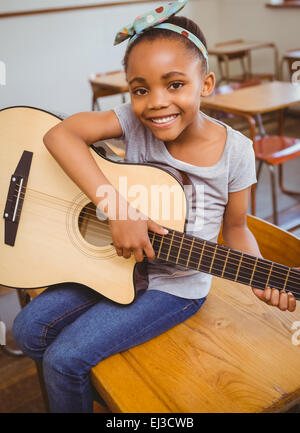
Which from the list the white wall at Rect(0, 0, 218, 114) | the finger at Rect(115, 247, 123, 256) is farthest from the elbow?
the white wall at Rect(0, 0, 218, 114)

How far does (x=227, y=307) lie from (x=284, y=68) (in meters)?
4.64

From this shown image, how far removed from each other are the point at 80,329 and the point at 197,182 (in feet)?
1.43

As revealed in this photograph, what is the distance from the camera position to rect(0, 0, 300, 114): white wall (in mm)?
4164

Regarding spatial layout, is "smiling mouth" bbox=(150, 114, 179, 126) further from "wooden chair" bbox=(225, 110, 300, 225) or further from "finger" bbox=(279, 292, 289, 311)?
"wooden chair" bbox=(225, 110, 300, 225)

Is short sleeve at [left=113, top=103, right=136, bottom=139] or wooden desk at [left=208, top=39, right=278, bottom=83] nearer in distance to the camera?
short sleeve at [left=113, top=103, right=136, bottom=139]

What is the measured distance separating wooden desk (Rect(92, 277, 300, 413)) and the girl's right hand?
21 centimetres

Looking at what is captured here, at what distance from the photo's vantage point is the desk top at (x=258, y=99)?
243 cm

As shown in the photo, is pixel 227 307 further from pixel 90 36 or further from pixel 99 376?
pixel 90 36

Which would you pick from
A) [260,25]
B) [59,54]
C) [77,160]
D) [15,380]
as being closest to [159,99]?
[77,160]

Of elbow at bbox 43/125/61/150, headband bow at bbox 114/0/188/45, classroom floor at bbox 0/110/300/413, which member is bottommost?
classroom floor at bbox 0/110/300/413

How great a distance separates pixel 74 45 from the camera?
14.8 feet

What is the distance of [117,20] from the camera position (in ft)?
15.4

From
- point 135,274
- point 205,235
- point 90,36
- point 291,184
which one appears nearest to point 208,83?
point 205,235

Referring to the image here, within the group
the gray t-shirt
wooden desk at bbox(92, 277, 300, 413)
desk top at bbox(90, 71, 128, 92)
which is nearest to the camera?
wooden desk at bbox(92, 277, 300, 413)
